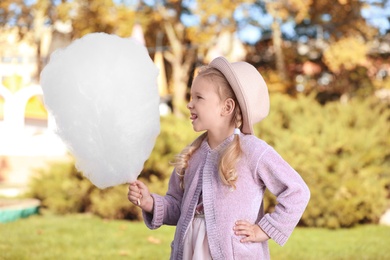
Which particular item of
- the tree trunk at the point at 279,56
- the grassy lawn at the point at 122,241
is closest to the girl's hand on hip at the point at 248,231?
the grassy lawn at the point at 122,241

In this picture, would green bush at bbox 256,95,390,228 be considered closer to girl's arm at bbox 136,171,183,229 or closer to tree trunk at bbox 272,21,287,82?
girl's arm at bbox 136,171,183,229

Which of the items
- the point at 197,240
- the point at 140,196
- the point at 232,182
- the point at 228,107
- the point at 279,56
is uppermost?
the point at 228,107

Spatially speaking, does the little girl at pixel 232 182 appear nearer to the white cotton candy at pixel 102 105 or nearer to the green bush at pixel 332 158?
the white cotton candy at pixel 102 105

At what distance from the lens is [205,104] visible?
2.80m

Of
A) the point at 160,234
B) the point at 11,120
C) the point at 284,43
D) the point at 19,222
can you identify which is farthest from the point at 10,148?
the point at 284,43

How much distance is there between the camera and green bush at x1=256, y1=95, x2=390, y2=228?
26.4 ft

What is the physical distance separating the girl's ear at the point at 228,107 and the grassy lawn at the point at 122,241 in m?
3.50

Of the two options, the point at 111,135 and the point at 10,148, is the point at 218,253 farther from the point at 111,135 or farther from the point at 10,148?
the point at 10,148

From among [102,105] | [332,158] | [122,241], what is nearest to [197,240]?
[102,105]

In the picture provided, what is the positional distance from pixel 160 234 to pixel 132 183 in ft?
15.4

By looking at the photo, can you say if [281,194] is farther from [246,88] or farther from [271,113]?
[271,113]

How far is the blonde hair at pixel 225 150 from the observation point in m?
2.71

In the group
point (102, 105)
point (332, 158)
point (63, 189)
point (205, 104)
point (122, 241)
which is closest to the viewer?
point (102, 105)

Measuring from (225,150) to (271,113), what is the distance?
6.10 metres
